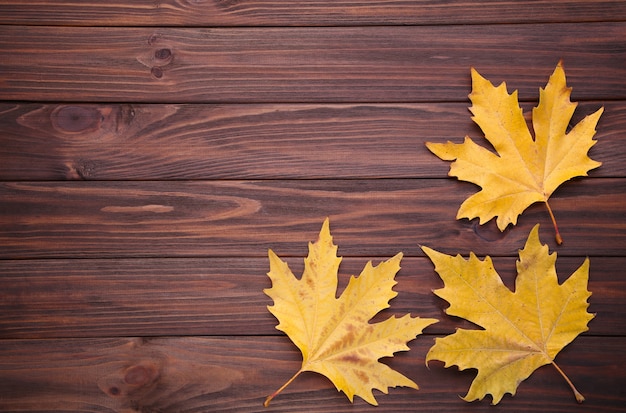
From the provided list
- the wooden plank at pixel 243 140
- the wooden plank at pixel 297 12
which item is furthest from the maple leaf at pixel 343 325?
the wooden plank at pixel 297 12

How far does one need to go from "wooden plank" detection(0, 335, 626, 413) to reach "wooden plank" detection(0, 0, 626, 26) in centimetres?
66

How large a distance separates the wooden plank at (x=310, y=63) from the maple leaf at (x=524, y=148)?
0.07m

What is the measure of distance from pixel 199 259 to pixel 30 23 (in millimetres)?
612

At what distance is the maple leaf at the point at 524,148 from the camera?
112 cm

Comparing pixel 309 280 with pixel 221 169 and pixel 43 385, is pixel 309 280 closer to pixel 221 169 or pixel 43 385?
pixel 221 169

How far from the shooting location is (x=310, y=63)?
3.89ft

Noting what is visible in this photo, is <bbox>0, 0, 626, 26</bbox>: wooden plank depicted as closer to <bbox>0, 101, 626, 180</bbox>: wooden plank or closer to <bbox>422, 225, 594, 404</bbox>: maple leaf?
<bbox>0, 101, 626, 180</bbox>: wooden plank

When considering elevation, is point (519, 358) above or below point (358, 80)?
below

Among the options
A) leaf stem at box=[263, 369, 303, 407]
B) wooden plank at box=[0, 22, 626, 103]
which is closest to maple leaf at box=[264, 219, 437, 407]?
leaf stem at box=[263, 369, 303, 407]

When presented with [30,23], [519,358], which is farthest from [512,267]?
[30,23]

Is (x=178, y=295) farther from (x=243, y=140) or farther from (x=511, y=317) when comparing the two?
(x=511, y=317)

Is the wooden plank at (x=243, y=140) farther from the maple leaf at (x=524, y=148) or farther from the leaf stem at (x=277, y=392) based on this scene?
the leaf stem at (x=277, y=392)

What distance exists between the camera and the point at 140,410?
1.13 meters

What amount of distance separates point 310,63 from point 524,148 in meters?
0.47
